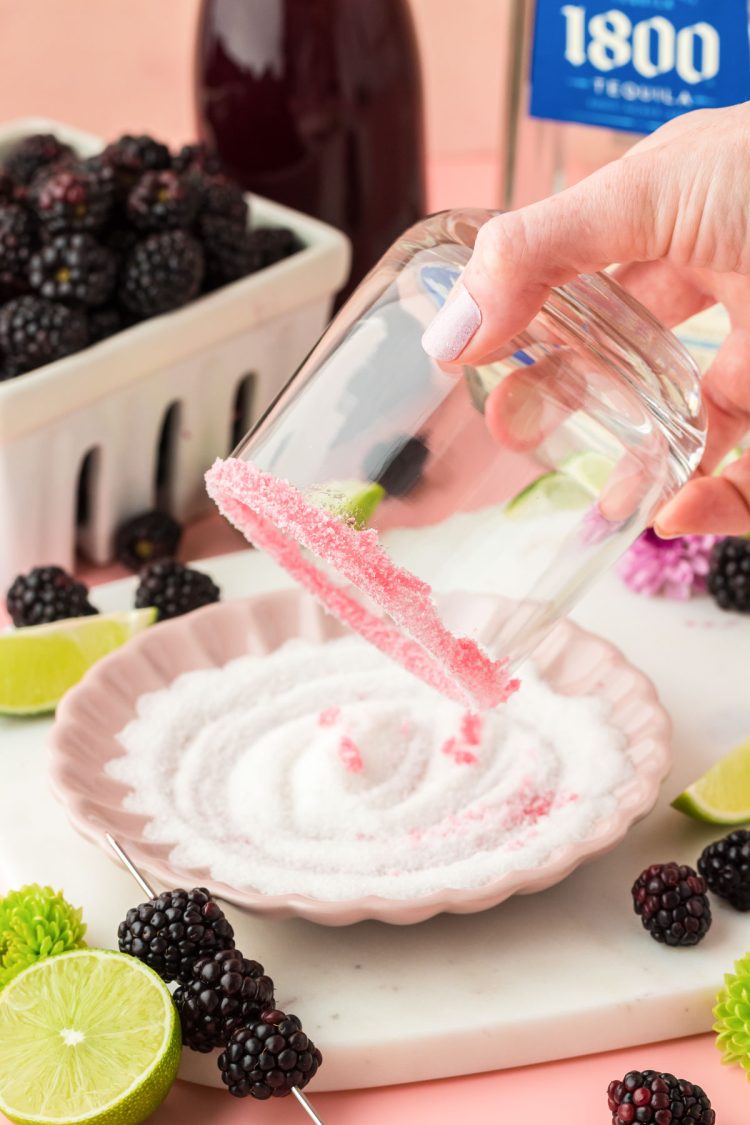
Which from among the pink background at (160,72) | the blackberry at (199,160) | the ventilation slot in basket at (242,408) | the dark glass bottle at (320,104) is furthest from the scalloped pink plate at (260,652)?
the pink background at (160,72)

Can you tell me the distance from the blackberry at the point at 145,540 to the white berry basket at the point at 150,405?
0.07 feet

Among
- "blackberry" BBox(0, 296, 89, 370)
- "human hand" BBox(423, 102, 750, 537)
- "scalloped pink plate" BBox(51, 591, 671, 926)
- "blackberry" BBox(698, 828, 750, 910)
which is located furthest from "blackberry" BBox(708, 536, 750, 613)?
"blackberry" BBox(0, 296, 89, 370)

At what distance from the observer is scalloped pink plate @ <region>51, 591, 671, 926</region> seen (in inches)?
32.7

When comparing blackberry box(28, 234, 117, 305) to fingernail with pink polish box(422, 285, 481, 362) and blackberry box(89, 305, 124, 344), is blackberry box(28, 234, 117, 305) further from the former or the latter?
fingernail with pink polish box(422, 285, 481, 362)

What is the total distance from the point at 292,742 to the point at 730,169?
45 cm

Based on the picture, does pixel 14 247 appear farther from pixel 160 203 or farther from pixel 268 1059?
pixel 268 1059

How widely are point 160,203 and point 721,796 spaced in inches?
26.4

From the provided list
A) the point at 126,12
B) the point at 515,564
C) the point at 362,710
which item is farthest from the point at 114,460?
the point at 126,12

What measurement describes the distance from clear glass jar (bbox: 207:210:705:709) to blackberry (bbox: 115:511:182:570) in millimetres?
454

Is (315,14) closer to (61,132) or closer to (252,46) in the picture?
(252,46)

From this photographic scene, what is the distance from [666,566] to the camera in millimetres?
1243

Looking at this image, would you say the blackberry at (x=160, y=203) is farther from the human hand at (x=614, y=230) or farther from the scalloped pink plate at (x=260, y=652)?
the human hand at (x=614, y=230)

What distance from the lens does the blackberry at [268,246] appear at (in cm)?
137

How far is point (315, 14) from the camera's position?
1.47 metres
